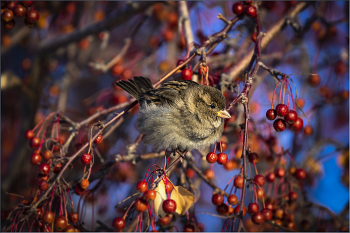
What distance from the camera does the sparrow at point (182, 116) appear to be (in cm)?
245

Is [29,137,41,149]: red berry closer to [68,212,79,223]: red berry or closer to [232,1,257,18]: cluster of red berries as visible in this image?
[68,212,79,223]: red berry

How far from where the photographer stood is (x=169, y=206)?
5.94ft

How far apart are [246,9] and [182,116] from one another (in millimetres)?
1102

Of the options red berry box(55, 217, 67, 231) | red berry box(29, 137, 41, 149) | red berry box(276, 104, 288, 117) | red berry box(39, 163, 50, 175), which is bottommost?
red berry box(55, 217, 67, 231)

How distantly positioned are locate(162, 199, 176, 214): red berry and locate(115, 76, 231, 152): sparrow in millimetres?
668

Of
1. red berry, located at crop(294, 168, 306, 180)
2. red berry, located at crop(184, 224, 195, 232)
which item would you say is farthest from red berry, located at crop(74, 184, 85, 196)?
red berry, located at crop(294, 168, 306, 180)

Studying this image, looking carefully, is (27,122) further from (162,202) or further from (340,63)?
(340,63)

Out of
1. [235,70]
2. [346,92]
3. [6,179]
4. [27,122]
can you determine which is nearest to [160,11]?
[235,70]

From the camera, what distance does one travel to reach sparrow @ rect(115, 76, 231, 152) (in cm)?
245

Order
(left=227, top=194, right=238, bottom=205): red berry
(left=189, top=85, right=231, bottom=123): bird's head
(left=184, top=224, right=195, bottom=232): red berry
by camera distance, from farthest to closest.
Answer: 1. (left=189, top=85, right=231, bottom=123): bird's head
2. (left=184, top=224, right=195, bottom=232): red berry
3. (left=227, top=194, right=238, bottom=205): red berry

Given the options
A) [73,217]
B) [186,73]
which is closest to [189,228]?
[73,217]

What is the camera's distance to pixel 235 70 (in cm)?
276

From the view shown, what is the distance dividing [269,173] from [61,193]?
182 cm

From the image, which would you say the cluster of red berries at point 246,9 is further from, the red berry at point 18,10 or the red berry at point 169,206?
the red berry at point 18,10
